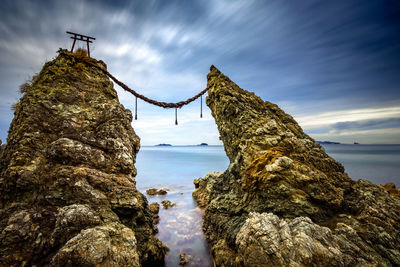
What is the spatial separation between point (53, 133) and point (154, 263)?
6730 mm

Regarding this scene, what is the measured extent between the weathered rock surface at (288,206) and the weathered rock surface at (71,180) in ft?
13.1

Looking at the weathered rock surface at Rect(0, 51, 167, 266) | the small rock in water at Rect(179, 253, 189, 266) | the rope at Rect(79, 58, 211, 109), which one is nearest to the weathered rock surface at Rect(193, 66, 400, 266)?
the small rock in water at Rect(179, 253, 189, 266)

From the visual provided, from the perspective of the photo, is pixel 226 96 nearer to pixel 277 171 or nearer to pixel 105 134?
pixel 277 171

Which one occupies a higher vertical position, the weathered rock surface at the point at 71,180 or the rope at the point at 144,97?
the rope at the point at 144,97

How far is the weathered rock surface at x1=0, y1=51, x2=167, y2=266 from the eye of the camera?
403cm

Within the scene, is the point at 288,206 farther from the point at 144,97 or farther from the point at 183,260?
the point at 144,97

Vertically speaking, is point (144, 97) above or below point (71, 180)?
above

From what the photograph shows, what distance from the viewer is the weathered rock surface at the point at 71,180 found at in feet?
13.2

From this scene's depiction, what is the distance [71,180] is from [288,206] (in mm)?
8031

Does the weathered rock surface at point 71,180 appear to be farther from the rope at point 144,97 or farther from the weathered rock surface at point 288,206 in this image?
the weathered rock surface at point 288,206

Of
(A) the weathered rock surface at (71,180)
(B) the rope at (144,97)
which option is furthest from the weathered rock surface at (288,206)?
(A) the weathered rock surface at (71,180)

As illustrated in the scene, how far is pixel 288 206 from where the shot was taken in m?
6.45

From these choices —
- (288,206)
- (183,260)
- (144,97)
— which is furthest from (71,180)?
(288,206)

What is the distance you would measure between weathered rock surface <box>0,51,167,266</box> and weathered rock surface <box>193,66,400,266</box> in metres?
4.00
